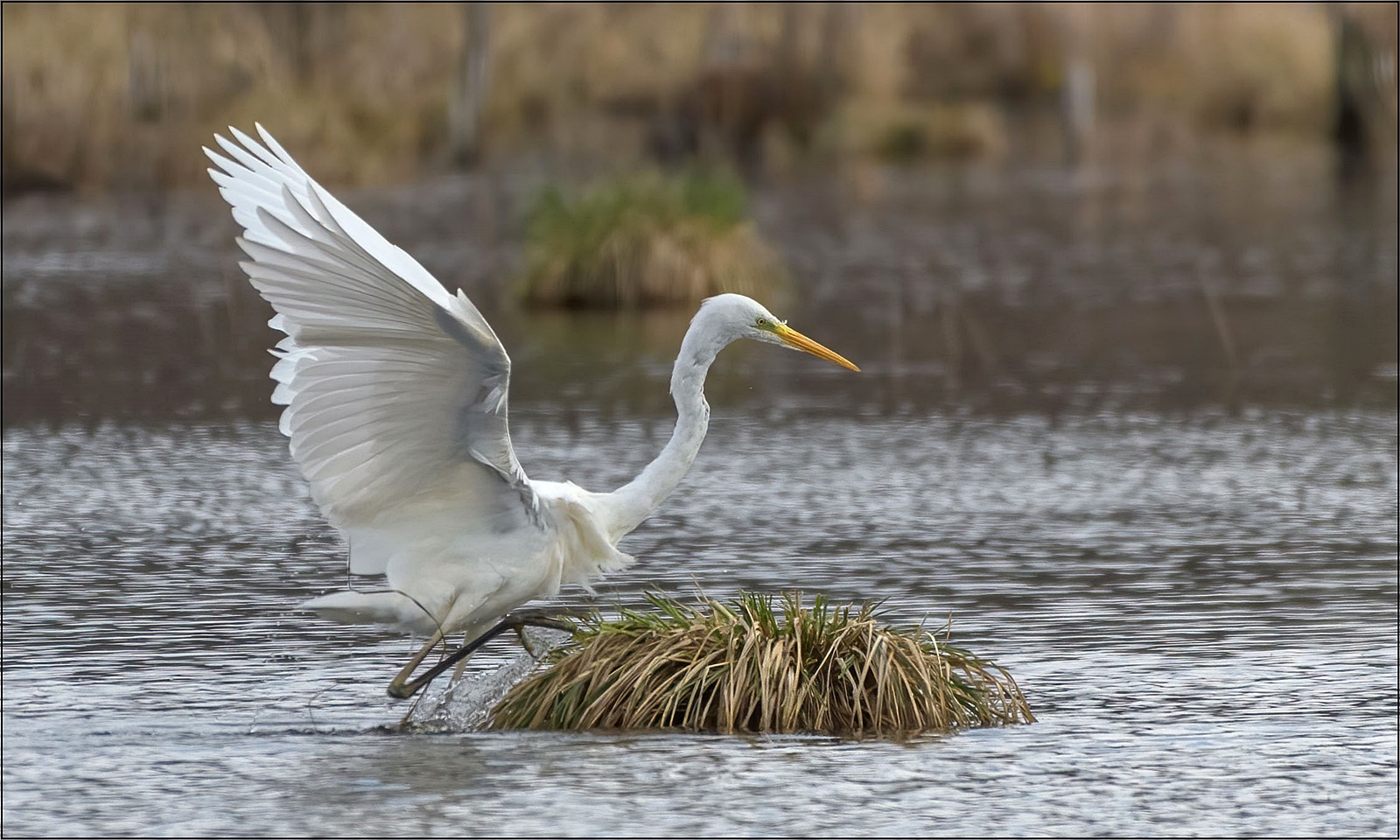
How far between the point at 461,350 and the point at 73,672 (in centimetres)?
271

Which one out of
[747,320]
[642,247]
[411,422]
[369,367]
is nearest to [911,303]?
[642,247]

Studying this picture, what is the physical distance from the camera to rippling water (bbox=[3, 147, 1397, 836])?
7.38m

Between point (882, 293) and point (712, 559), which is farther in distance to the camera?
point (882, 293)

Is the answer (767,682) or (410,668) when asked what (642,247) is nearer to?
(410,668)

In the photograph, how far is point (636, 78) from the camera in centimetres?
5188

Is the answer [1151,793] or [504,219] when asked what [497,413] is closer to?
[1151,793]

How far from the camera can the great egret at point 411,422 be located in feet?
24.6

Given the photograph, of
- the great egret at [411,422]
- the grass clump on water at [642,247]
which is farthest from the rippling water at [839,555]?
the grass clump on water at [642,247]

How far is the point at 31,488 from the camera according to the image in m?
13.8

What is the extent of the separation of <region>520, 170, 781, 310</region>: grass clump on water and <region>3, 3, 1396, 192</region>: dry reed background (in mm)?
14731

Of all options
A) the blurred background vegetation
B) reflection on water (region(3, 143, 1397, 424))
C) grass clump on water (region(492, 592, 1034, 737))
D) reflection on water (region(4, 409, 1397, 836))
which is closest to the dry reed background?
the blurred background vegetation

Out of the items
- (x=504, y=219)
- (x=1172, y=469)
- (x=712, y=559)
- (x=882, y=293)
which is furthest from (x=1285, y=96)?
(x=712, y=559)

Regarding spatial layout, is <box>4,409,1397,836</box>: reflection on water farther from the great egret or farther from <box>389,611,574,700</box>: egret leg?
the great egret

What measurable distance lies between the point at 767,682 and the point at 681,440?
0.93m
